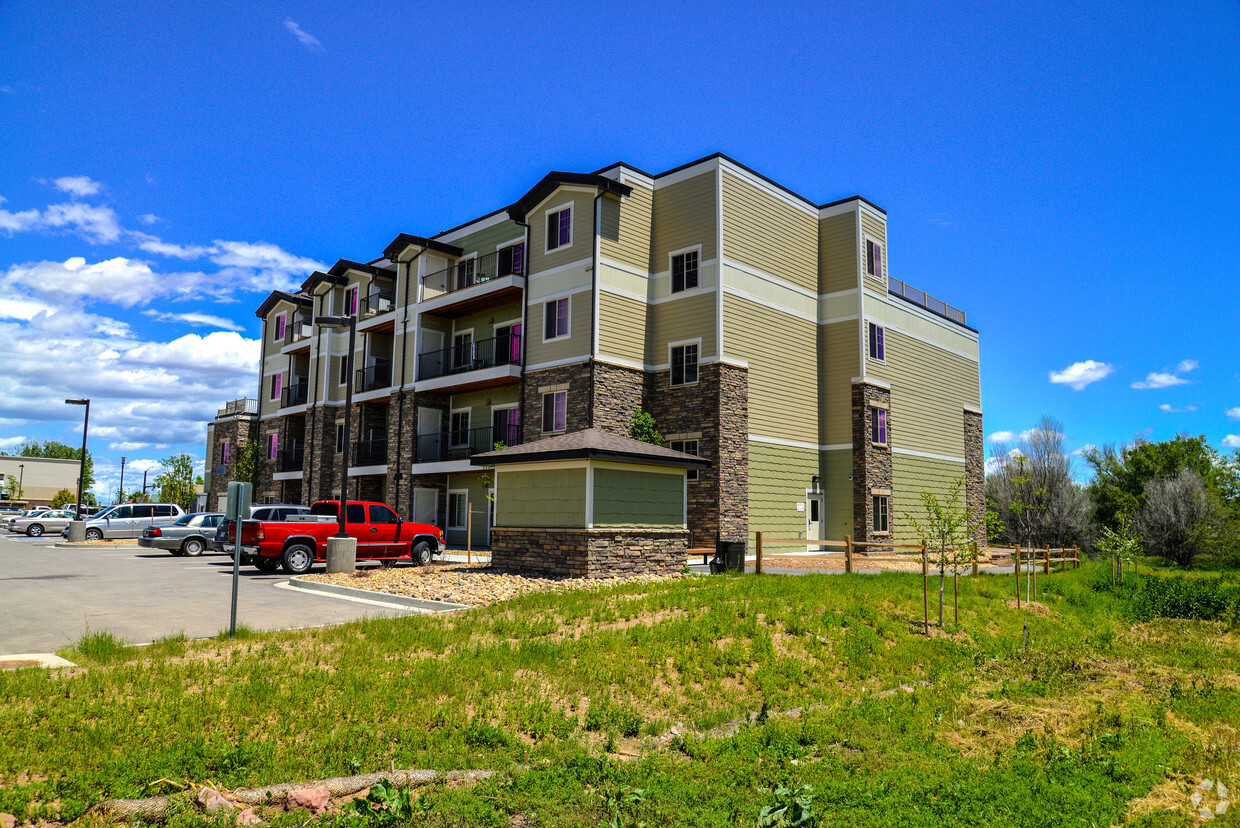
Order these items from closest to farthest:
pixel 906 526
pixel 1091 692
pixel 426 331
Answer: pixel 1091 692 < pixel 906 526 < pixel 426 331

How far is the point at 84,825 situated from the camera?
215 inches

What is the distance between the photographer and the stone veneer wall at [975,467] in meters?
36.9

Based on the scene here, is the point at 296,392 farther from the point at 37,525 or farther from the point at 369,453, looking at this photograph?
the point at 37,525

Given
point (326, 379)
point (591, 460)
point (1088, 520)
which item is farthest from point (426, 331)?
point (1088, 520)

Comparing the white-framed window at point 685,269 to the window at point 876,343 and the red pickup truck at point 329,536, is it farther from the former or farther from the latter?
the red pickup truck at point 329,536

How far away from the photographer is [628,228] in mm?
28750

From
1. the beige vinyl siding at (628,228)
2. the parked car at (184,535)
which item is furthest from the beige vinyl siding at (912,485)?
the parked car at (184,535)

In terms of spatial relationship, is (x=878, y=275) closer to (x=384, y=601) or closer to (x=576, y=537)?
(x=576, y=537)

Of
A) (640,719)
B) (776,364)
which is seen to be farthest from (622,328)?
(640,719)

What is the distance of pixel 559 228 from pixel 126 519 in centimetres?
2491

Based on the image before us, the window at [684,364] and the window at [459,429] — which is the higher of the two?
the window at [684,364]

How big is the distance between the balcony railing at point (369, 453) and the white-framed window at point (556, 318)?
503 inches

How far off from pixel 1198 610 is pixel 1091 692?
14315mm

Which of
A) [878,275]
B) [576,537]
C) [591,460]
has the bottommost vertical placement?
[576,537]
